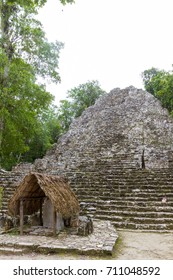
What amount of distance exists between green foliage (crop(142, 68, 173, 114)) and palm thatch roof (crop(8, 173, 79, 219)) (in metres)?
11.0

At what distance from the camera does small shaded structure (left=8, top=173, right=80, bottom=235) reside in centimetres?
727

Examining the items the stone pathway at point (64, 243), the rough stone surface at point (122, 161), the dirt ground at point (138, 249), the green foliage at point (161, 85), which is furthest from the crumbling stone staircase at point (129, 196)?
the green foliage at point (161, 85)

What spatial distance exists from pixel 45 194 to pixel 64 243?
1350 millimetres

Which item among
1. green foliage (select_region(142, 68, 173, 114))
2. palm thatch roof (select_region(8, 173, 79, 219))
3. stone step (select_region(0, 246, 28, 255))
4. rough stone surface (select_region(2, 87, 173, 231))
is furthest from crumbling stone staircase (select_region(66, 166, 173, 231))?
green foliage (select_region(142, 68, 173, 114))

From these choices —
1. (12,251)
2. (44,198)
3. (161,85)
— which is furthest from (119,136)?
(12,251)

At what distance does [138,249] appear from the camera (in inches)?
260

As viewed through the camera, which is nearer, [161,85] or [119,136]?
[119,136]

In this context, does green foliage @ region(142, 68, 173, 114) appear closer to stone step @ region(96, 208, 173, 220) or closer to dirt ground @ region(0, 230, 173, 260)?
stone step @ region(96, 208, 173, 220)

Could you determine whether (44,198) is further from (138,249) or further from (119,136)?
(119,136)

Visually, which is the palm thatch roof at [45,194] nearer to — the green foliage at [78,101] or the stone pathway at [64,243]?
the stone pathway at [64,243]

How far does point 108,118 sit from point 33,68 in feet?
29.2

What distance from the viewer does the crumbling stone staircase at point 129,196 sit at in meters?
9.26

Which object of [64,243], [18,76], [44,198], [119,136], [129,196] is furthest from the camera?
[119,136]

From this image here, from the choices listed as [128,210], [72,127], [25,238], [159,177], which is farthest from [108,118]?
[25,238]
